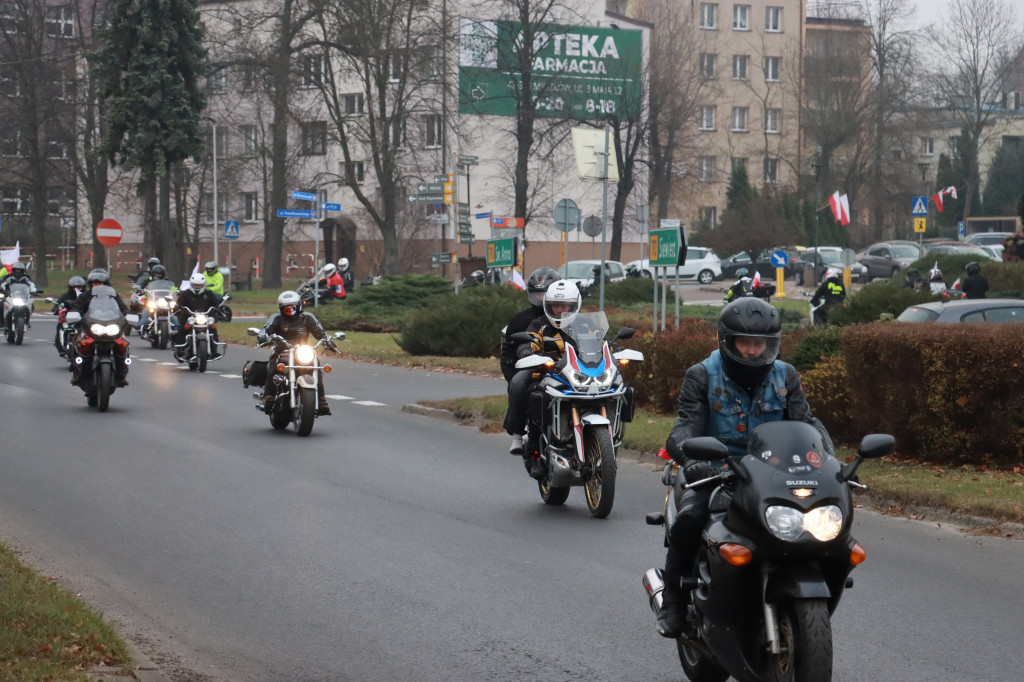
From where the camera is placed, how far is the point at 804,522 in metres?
4.63

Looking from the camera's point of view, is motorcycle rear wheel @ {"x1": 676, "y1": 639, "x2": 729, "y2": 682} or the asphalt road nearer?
motorcycle rear wheel @ {"x1": 676, "y1": 639, "x2": 729, "y2": 682}

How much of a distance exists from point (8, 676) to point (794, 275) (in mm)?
57956

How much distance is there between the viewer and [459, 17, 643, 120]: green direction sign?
5312 cm

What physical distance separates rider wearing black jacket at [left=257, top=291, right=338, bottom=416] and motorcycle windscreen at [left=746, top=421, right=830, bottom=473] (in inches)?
427

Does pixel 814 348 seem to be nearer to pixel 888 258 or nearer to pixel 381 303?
pixel 381 303

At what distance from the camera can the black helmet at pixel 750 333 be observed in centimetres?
536

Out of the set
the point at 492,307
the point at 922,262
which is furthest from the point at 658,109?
the point at 492,307

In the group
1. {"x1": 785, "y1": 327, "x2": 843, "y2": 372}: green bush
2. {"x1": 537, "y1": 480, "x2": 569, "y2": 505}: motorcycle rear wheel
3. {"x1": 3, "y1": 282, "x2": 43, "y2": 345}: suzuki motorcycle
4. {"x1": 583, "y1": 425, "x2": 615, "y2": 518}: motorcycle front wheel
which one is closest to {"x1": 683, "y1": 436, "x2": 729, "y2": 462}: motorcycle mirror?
{"x1": 583, "y1": 425, "x2": 615, "y2": 518}: motorcycle front wheel

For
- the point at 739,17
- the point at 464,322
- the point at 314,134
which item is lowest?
the point at 464,322

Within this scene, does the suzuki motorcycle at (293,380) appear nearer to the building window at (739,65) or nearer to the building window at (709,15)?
the building window at (709,15)

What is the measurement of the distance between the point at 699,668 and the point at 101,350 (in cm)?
1314

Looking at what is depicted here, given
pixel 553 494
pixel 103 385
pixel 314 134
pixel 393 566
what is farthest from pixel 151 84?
pixel 393 566

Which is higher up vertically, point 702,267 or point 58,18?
point 58,18

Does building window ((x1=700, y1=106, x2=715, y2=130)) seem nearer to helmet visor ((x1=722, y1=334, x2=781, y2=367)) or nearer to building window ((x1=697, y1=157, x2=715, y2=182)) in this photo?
building window ((x1=697, y1=157, x2=715, y2=182))
